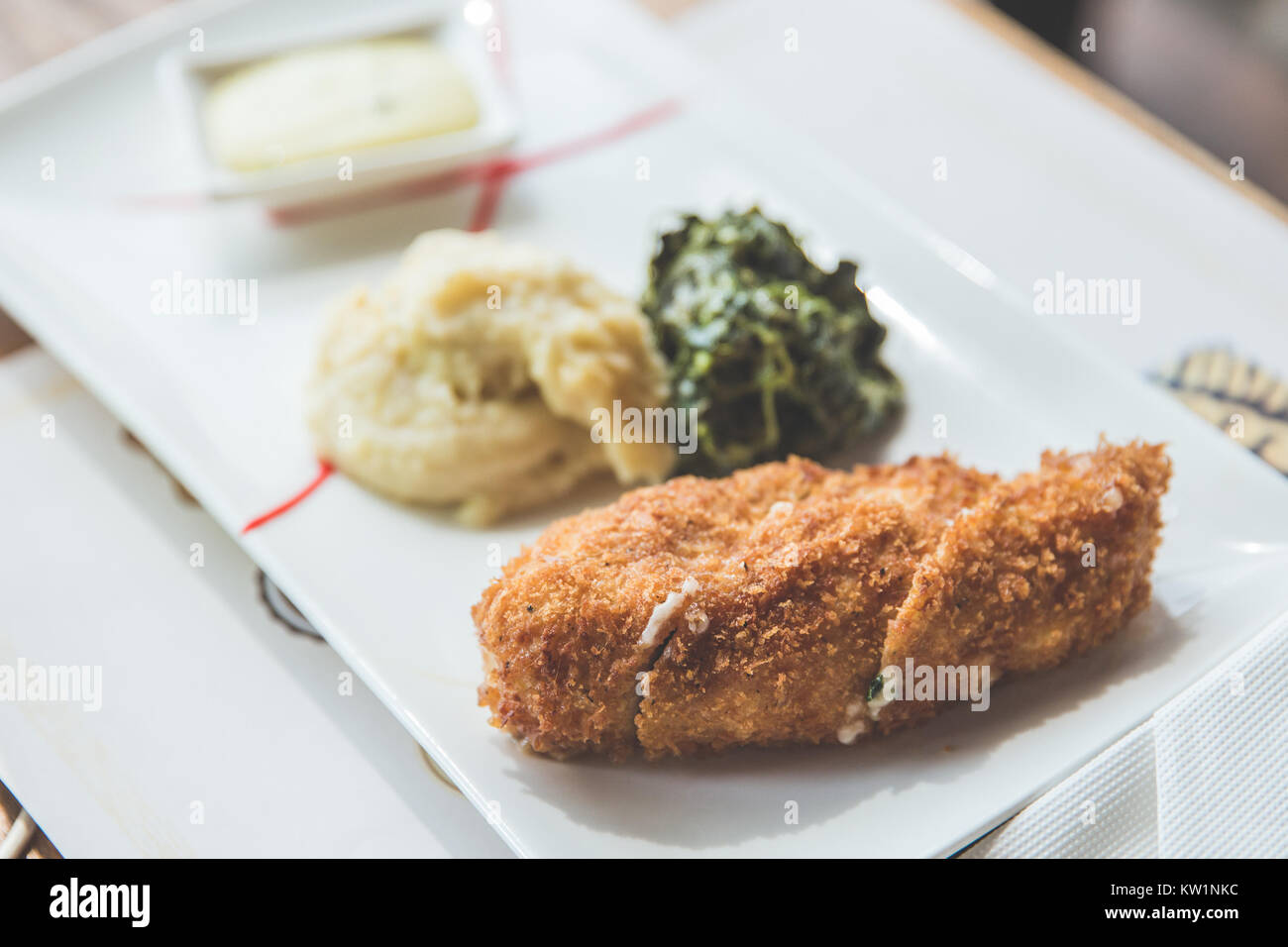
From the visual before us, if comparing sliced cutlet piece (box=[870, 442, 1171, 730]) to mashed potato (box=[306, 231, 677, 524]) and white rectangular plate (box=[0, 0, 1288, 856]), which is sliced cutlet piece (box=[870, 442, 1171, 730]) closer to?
white rectangular plate (box=[0, 0, 1288, 856])

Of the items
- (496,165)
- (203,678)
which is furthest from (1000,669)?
(496,165)

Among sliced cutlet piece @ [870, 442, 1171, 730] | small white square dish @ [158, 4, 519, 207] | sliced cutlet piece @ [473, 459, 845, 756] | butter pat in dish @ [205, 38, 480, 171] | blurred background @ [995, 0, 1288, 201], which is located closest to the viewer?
sliced cutlet piece @ [473, 459, 845, 756]

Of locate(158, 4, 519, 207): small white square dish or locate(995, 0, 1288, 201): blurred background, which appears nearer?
locate(158, 4, 519, 207): small white square dish

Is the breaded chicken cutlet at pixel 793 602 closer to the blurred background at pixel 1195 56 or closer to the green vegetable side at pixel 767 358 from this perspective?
the green vegetable side at pixel 767 358

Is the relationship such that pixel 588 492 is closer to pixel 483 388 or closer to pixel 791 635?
pixel 483 388

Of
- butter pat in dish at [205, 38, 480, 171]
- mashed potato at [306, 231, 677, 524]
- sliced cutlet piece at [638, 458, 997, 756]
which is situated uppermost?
butter pat in dish at [205, 38, 480, 171]

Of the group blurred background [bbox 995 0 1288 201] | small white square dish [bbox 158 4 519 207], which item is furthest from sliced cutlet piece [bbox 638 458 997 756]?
blurred background [bbox 995 0 1288 201]
